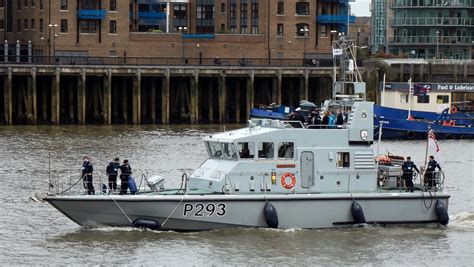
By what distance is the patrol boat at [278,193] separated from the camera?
36812 mm

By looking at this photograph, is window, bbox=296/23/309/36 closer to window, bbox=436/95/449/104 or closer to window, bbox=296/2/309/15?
window, bbox=296/2/309/15

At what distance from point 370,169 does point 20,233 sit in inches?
405

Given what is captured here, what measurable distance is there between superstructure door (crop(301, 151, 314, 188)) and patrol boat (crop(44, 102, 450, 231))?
0.09ft

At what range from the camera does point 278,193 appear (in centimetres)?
3734

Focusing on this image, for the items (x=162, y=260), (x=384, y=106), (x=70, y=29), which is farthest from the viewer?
(x=70, y=29)

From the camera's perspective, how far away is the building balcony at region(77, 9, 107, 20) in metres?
96.8

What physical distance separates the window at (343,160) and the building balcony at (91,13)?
6110 centimetres

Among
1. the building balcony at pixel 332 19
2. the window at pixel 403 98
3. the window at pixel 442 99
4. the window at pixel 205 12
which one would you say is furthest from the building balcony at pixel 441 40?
the window at pixel 403 98

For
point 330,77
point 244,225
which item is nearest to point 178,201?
point 244,225

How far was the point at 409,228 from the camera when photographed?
1515 inches

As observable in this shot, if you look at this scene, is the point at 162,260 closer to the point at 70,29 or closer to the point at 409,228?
the point at 409,228

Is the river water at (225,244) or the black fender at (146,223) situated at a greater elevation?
the black fender at (146,223)

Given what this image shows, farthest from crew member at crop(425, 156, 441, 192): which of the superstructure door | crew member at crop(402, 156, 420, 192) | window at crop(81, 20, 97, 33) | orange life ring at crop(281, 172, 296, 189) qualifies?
window at crop(81, 20, 97, 33)

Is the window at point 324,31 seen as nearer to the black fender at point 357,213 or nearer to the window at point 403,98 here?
the window at point 403,98
